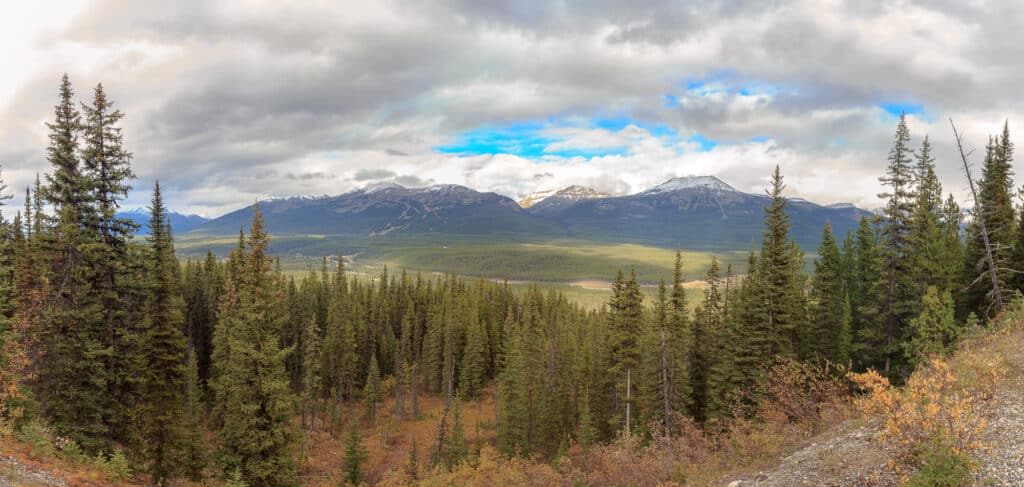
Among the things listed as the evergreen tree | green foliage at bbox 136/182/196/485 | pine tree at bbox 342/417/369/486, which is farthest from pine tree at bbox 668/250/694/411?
green foliage at bbox 136/182/196/485

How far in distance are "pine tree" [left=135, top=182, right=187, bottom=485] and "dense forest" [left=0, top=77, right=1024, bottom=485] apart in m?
0.11

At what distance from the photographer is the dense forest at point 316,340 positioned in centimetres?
2309

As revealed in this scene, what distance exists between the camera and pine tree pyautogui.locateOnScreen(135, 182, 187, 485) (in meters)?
26.9

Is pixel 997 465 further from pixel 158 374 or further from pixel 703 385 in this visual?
pixel 158 374

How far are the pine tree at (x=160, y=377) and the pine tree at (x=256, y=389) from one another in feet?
17.2

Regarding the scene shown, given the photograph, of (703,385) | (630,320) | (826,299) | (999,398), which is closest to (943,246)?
(826,299)

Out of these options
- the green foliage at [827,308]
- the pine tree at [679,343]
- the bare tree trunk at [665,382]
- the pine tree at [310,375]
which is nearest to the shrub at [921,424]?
the bare tree trunk at [665,382]

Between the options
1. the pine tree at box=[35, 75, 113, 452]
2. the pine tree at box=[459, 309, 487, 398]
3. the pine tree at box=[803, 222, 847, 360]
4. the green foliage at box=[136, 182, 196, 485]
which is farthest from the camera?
the pine tree at box=[459, 309, 487, 398]

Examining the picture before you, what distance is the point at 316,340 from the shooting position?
6156 cm

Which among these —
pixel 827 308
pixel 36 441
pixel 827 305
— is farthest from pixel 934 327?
pixel 36 441

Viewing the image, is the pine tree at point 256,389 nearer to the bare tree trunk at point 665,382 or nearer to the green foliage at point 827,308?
the bare tree trunk at point 665,382

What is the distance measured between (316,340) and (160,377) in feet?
114

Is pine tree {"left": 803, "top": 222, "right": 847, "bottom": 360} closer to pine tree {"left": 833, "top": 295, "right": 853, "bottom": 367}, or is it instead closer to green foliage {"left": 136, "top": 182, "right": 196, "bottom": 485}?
pine tree {"left": 833, "top": 295, "right": 853, "bottom": 367}

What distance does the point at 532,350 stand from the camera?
5678 centimetres
